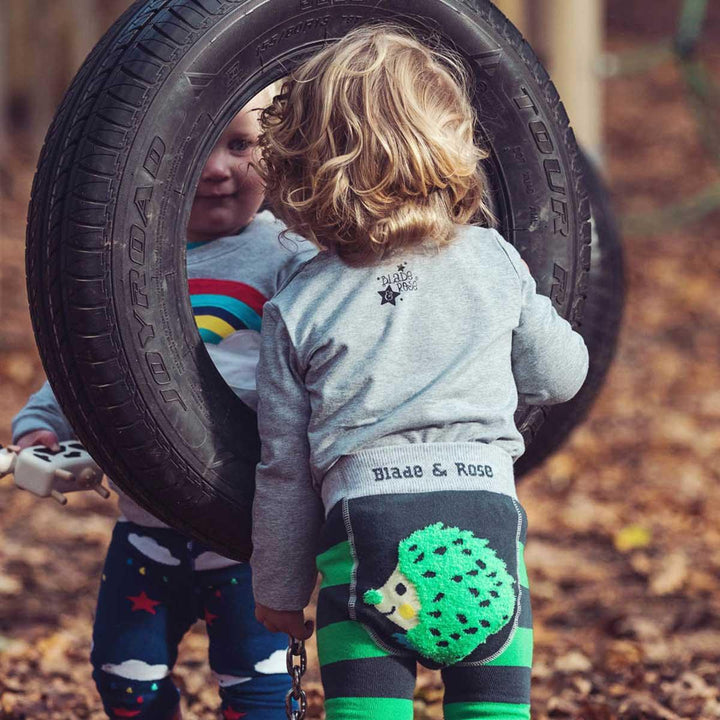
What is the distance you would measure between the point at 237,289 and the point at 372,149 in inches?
21.8

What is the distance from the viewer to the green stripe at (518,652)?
1.89m

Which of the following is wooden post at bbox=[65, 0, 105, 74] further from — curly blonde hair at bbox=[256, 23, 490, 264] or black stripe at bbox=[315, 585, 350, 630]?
black stripe at bbox=[315, 585, 350, 630]

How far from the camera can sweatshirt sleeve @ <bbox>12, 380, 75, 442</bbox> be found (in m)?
2.48

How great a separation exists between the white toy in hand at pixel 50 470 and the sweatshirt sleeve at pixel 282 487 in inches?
17.6

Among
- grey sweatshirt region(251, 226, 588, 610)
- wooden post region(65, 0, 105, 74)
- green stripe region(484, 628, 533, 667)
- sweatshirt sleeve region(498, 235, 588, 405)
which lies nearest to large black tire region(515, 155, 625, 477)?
sweatshirt sleeve region(498, 235, 588, 405)

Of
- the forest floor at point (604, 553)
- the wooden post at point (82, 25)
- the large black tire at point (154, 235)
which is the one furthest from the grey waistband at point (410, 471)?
the wooden post at point (82, 25)

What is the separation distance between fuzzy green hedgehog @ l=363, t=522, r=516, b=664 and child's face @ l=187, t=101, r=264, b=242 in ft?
2.81

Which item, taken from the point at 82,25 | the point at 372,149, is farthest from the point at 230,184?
the point at 82,25

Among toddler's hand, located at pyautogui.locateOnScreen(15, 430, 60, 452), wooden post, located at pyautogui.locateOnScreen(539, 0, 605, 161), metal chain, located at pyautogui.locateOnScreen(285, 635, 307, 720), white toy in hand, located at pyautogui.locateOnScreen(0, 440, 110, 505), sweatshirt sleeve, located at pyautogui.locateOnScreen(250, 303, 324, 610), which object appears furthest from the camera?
wooden post, located at pyautogui.locateOnScreen(539, 0, 605, 161)

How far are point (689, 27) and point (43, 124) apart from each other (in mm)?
6859

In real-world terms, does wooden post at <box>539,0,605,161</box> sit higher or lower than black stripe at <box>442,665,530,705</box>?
higher

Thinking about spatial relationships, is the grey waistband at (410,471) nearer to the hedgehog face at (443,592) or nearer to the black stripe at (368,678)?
the hedgehog face at (443,592)

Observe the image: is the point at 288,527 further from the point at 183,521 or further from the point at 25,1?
the point at 25,1

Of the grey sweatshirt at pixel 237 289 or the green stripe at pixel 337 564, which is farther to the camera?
the grey sweatshirt at pixel 237 289
